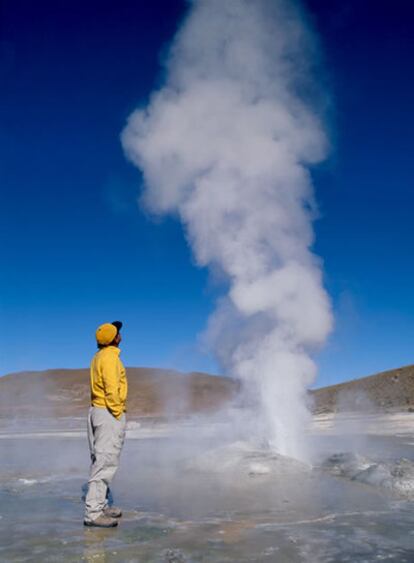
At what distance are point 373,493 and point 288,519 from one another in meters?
2.49

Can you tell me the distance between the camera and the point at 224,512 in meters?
6.65

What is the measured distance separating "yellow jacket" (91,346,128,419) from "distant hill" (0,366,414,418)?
47.2m

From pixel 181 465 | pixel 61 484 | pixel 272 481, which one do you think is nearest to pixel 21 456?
pixel 181 465

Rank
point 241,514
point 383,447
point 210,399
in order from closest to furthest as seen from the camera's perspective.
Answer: point 241,514, point 383,447, point 210,399

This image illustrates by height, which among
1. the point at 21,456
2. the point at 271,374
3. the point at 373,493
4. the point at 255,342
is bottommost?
the point at 373,493

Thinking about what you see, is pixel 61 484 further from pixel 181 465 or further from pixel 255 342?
pixel 255 342

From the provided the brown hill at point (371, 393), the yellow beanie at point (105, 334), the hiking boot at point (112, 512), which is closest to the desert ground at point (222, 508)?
the hiking boot at point (112, 512)

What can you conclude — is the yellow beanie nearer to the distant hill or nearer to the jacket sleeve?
the jacket sleeve

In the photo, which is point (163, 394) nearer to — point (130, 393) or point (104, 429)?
point (130, 393)

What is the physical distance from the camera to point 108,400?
19.9 ft

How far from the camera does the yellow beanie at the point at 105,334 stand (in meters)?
6.43

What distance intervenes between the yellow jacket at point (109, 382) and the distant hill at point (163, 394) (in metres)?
47.2

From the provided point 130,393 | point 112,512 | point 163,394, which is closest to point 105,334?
point 112,512

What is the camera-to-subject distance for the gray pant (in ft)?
19.2
